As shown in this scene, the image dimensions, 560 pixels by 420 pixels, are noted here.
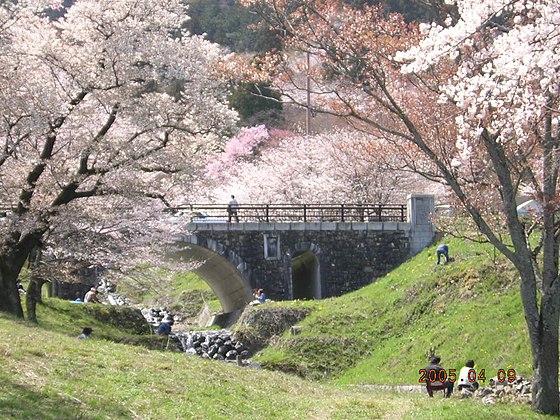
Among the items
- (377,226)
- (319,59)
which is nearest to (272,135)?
(377,226)

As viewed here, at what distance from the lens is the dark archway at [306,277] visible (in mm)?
37125

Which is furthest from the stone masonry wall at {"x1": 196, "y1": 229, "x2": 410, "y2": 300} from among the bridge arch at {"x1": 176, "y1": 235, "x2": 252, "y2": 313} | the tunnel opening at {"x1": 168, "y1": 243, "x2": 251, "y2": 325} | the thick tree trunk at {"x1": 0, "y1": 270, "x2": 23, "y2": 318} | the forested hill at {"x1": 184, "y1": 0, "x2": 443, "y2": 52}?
the forested hill at {"x1": 184, "y1": 0, "x2": 443, "y2": 52}

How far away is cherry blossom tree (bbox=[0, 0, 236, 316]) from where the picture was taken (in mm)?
18656

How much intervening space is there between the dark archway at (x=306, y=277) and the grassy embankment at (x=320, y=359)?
4.28m

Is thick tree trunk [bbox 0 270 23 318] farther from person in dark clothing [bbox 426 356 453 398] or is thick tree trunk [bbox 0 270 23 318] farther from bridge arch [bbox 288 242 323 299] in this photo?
bridge arch [bbox 288 242 323 299]

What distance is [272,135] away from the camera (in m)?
63.1

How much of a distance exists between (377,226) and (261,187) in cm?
1271

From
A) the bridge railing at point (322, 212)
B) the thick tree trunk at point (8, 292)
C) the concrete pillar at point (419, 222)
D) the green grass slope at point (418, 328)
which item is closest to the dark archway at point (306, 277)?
the bridge railing at point (322, 212)

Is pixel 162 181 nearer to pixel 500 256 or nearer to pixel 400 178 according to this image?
pixel 500 256

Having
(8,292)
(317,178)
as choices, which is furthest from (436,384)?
(317,178)

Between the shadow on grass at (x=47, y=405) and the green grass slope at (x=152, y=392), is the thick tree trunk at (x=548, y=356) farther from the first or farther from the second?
the shadow on grass at (x=47, y=405)

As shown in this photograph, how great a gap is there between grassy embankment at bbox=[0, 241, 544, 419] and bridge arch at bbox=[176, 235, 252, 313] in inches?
243

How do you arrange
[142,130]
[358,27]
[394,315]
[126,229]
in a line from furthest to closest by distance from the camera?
1. [394,315]
2. [126,229]
3. [142,130]
4. [358,27]
